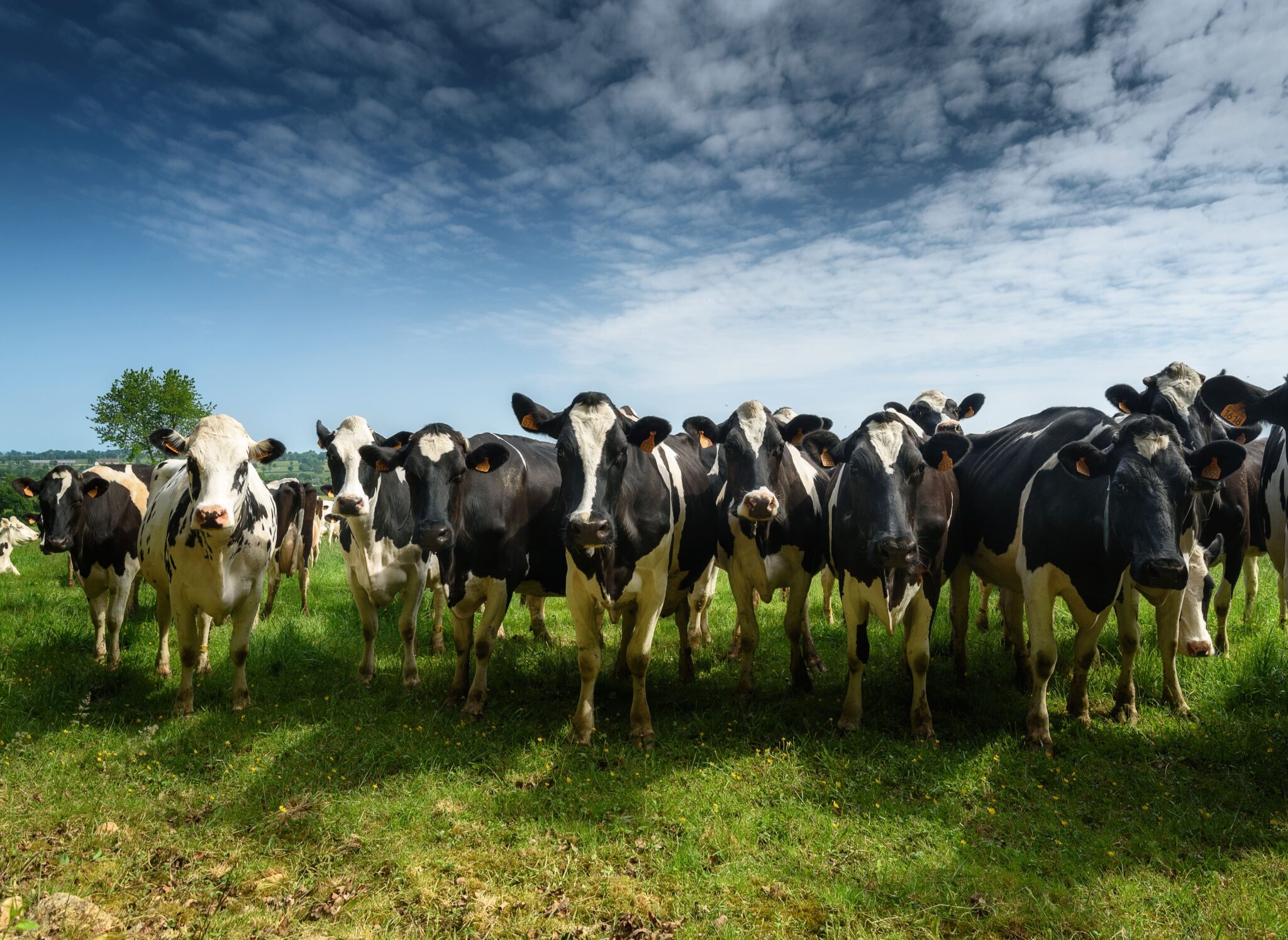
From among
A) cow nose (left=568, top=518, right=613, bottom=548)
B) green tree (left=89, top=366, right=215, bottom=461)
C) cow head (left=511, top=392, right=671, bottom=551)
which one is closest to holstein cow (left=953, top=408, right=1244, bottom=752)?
cow head (left=511, top=392, right=671, bottom=551)

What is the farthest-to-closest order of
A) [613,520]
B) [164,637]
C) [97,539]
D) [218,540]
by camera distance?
[97,539] < [164,637] < [218,540] < [613,520]

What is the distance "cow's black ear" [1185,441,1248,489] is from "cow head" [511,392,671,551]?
3881 millimetres

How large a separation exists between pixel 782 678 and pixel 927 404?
4855 mm

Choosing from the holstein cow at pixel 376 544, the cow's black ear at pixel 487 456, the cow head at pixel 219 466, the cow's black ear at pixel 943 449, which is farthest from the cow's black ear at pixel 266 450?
the cow's black ear at pixel 943 449

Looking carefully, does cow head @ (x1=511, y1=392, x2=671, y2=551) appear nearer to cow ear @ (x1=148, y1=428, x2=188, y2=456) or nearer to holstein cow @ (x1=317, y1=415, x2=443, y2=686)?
holstein cow @ (x1=317, y1=415, x2=443, y2=686)

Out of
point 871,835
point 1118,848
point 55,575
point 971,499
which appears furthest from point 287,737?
point 55,575

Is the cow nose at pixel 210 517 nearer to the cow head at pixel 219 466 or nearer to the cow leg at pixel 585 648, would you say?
the cow head at pixel 219 466

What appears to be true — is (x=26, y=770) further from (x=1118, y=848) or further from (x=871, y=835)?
(x=1118, y=848)

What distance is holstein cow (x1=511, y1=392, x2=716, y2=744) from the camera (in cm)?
551

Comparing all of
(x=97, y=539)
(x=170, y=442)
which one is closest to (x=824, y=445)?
(x=170, y=442)

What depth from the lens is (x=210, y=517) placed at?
222 inches

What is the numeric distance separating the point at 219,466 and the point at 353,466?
1478 millimetres

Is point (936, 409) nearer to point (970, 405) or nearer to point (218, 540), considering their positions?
point (970, 405)

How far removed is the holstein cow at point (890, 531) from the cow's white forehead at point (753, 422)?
19.0 inches
